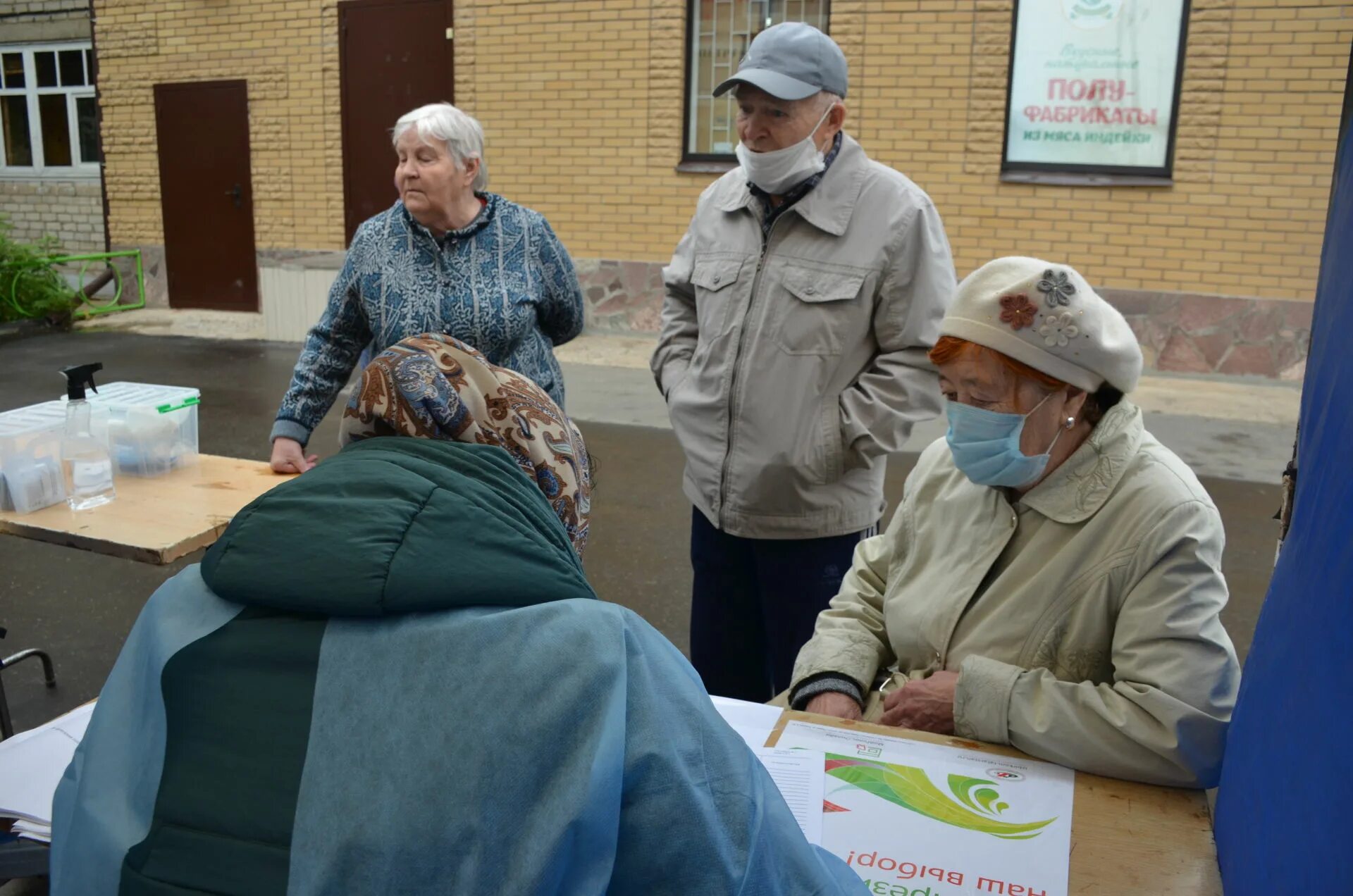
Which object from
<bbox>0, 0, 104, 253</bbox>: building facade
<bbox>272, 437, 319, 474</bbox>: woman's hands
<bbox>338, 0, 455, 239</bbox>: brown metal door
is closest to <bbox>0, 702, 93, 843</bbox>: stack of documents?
<bbox>272, 437, 319, 474</bbox>: woman's hands

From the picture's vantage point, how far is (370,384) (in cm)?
129

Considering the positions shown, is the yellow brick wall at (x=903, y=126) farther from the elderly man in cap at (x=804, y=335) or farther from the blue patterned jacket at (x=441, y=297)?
the elderly man in cap at (x=804, y=335)

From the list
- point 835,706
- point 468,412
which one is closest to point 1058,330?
point 835,706

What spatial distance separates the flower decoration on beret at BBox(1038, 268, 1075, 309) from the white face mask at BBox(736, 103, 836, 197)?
1048 millimetres

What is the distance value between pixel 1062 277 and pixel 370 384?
3.94 ft

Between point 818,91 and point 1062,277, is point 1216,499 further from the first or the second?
point 1062,277

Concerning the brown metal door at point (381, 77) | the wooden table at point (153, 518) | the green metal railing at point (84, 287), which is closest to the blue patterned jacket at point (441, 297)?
the wooden table at point (153, 518)

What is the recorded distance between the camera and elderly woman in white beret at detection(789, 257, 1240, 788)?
1776mm

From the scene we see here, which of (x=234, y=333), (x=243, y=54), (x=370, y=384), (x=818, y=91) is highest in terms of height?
(x=243, y=54)

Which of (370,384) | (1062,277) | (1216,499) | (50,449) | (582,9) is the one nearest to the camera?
(370,384)

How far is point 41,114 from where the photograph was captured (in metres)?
15.3

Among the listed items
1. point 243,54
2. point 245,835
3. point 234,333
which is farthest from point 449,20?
point 245,835

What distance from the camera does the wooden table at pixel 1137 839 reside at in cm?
151

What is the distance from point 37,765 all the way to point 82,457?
1.13 metres
